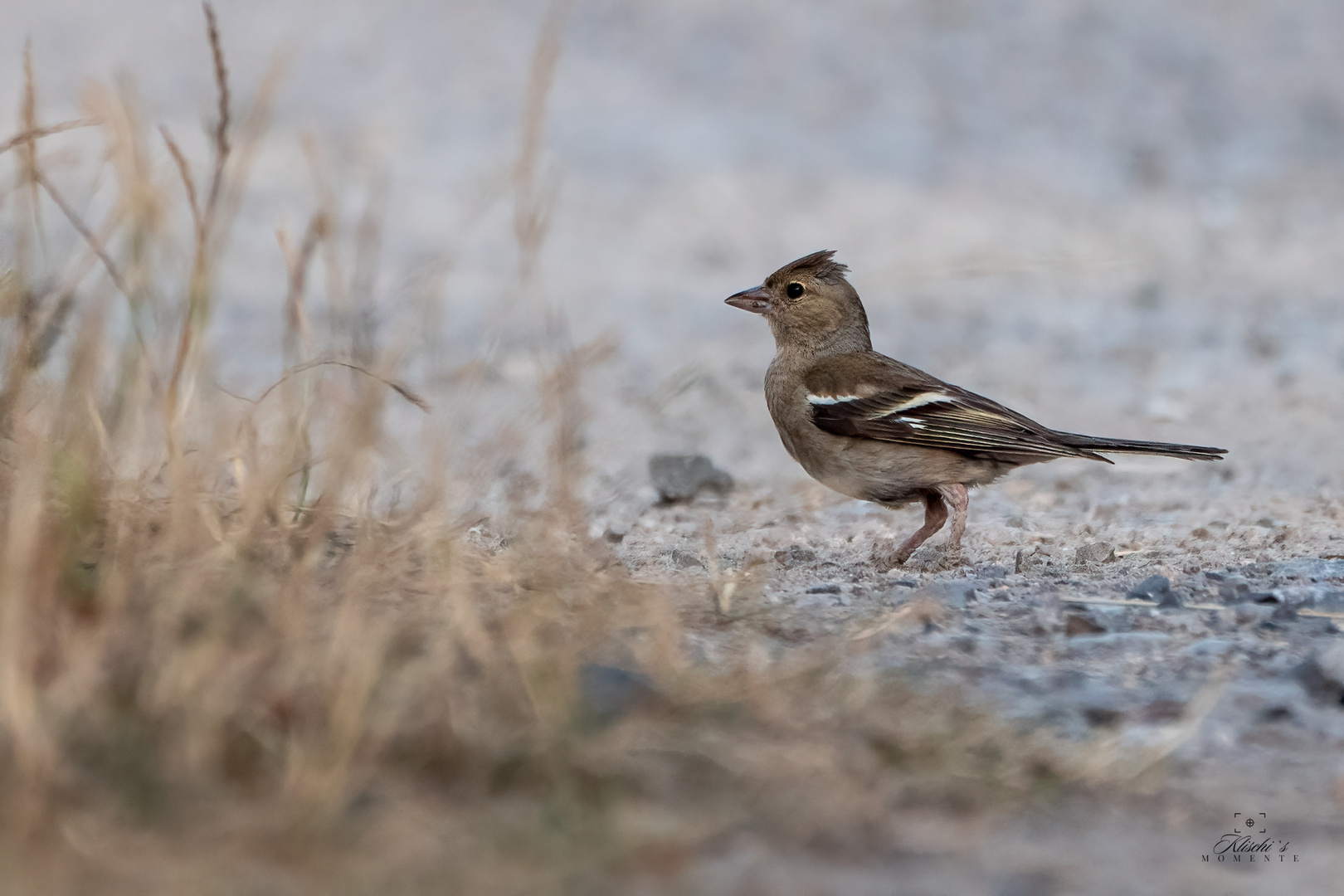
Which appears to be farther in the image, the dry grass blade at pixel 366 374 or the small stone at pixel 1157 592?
the small stone at pixel 1157 592

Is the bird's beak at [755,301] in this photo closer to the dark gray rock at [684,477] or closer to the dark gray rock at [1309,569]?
the dark gray rock at [684,477]

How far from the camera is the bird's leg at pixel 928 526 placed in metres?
4.98

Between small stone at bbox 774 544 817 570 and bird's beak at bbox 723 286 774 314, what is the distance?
1.21 m

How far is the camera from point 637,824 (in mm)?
2535

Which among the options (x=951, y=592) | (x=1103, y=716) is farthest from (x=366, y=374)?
(x=1103, y=716)

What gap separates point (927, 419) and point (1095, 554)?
0.77 meters

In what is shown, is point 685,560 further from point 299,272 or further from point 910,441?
point 299,272

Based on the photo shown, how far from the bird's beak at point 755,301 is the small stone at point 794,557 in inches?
47.6

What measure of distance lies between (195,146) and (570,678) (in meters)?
8.91

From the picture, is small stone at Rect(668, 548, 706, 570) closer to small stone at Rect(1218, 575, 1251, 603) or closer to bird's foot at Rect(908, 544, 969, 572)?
bird's foot at Rect(908, 544, 969, 572)

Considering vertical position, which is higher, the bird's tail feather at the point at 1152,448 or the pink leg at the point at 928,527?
the bird's tail feather at the point at 1152,448

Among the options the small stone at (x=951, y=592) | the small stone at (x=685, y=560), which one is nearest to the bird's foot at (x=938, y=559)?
the small stone at (x=951, y=592)

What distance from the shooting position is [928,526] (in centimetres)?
520

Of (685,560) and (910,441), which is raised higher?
(910,441)
